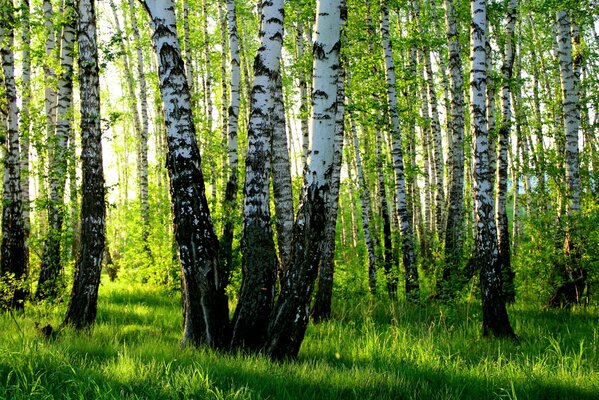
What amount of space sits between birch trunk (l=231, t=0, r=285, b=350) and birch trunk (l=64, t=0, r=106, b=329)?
2.86m

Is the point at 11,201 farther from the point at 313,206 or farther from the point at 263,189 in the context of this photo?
the point at 313,206

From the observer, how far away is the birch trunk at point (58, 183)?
9.60 meters

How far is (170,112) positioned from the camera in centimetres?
631

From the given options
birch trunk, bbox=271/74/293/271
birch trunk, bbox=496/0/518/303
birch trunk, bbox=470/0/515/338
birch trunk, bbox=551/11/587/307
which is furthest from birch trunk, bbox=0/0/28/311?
birch trunk, bbox=551/11/587/307

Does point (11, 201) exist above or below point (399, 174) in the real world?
below

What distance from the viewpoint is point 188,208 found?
620 cm

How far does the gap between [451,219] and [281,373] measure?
31.6 feet

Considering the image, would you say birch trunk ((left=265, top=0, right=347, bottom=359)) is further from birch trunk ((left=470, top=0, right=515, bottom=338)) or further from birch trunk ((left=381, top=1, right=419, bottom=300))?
birch trunk ((left=381, top=1, right=419, bottom=300))

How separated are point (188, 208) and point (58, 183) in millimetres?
5061

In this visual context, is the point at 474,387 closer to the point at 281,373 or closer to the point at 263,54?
the point at 281,373

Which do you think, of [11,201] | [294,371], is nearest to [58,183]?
[11,201]

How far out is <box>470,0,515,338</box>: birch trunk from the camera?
7590 millimetres

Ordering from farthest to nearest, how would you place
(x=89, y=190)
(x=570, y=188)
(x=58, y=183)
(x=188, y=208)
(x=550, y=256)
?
(x=570, y=188), (x=550, y=256), (x=58, y=183), (x=89, y=190), (x=188, y=208)

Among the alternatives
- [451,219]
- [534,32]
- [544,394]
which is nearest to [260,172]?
[544,394]
